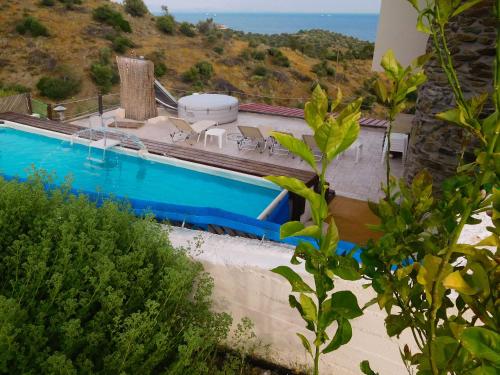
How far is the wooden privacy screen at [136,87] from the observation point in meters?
11.0

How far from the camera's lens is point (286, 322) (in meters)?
2.92

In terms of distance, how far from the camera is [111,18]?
28.6 meters

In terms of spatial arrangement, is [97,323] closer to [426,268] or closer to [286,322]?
[286,322]

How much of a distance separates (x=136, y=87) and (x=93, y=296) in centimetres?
949

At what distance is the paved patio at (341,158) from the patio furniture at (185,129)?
0.21 metres

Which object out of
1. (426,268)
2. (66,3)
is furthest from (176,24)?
(426,268)

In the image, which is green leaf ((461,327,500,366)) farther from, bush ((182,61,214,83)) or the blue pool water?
bush ((182,61,214,83))

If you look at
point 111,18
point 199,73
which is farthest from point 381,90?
point 111,18

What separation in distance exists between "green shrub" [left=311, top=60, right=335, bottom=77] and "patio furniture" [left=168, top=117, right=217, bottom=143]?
78.3 feet

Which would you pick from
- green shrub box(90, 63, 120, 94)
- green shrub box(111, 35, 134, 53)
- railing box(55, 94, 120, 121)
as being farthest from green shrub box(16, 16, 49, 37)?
railing box(55, 94, 120, 121)

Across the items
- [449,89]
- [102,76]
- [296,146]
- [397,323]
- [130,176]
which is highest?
[296,146]

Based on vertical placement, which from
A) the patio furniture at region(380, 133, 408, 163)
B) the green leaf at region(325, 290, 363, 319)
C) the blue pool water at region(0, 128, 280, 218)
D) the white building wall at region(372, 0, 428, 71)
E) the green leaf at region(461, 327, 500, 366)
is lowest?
the blue pool water at region(0, 128, 280, 218)

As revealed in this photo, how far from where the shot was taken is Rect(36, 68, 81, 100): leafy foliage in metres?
20.9

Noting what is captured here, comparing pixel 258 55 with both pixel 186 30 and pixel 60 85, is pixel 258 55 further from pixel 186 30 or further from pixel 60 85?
pixel 60 85
